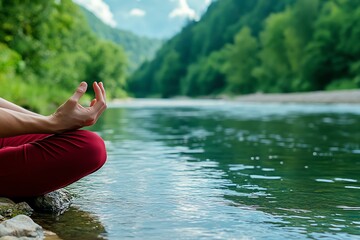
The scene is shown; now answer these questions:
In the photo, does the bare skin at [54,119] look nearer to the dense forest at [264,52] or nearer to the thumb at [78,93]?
the thumb at [78,93]

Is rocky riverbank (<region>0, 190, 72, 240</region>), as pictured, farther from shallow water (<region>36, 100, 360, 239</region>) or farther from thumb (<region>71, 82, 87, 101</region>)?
thumb (<region>71, 82, 87, 101</region>)

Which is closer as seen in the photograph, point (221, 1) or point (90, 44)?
point (90, 44)

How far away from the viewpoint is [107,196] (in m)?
4.70

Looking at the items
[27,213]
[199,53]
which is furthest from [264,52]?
[27,213]

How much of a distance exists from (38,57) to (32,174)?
25642mm

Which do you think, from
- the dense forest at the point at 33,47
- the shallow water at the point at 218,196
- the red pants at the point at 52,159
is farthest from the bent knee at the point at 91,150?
the dense forest at the point at 33,47

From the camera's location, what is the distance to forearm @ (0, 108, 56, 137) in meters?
3.36

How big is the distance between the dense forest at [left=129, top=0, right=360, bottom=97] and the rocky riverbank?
48800 millimetres

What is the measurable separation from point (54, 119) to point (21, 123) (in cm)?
19

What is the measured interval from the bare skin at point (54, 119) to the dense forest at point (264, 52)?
49.3 metres

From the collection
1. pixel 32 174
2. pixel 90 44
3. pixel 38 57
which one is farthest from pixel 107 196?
pixel 90 44

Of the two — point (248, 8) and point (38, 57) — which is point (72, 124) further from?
point (248, 8)

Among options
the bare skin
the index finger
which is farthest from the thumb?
the index finger

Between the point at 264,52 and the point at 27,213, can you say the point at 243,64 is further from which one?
the point at 27,213
